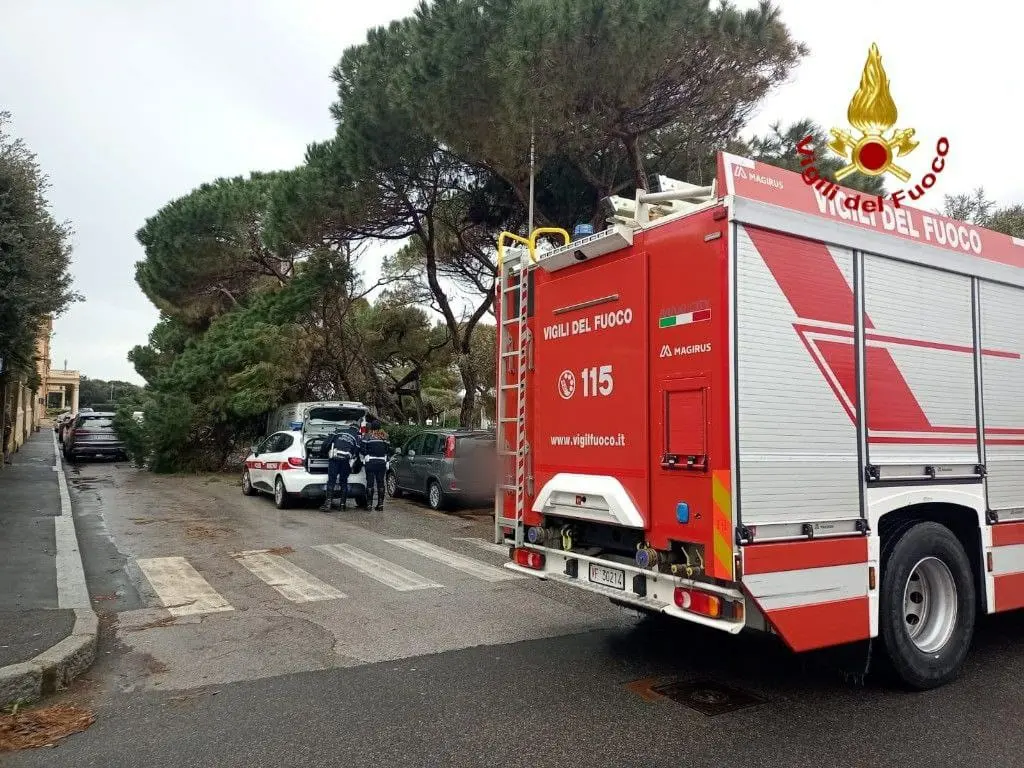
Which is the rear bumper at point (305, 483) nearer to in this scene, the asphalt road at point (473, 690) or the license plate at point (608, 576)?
the asphalt road at point (473, 690)

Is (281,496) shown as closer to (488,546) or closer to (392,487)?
(392,487)

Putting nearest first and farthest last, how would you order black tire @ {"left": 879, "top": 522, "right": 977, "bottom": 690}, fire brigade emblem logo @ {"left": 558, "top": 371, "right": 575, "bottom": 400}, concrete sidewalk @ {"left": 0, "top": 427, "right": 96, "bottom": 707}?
black tire @ {"left": 879, "top": 522, "right": 977, "bottom": 690} < concrete sidewalk @ {"left": 0, "top": 427, "right": 96, "bottom": 707} < fire brigade emblem logo @ {"left": 558, "top": 371, "right": 575, "bottom": 400}

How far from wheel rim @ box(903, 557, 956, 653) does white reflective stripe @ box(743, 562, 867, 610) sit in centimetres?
74

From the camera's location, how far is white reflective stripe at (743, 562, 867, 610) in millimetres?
4152

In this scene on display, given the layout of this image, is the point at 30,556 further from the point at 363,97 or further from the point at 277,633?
the point at 363,97

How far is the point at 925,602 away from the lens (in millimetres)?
5082

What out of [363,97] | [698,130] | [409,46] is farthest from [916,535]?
[363,97]

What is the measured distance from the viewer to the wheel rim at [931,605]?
5.00 metres

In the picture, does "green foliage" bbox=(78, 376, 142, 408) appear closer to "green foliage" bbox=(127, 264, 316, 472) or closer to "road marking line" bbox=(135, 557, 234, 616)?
"green foliage" bbox=(127, 264, 316, 472)

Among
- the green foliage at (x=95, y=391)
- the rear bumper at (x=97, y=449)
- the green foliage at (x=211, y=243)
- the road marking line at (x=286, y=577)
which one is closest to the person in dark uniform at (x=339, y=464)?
the road marking line at (x=286, y=577)

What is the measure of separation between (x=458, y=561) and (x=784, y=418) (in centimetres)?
593

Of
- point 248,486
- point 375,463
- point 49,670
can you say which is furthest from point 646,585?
point 248,486

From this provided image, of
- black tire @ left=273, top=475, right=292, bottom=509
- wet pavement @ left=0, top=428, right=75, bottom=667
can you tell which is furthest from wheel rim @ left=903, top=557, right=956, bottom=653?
black tire @ left=273, top=475, right=292, bottom=509

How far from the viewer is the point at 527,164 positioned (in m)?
15.0
